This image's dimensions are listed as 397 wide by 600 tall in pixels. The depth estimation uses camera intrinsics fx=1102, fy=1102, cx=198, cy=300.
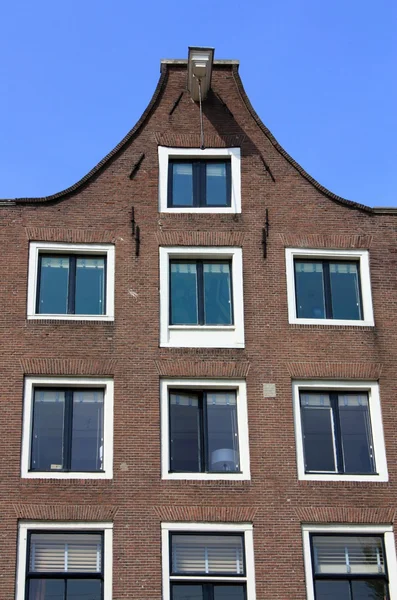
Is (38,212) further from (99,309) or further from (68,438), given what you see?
(68,438)

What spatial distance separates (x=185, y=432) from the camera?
26.2 meters

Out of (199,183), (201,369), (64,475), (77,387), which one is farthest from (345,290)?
(64,475)

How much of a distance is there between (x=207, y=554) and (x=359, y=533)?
3.53 metres

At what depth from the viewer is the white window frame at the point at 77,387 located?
2522 cm

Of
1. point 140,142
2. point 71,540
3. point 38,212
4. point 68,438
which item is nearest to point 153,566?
point 71,540

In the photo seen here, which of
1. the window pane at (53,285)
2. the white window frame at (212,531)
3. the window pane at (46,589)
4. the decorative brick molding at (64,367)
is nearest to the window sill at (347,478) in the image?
the white window frame at (212,531)

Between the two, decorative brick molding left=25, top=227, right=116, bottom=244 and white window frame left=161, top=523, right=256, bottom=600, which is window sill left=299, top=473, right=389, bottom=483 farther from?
decorative brick molding left=25, top=227, right=116, bottom=244

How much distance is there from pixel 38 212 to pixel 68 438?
615cm

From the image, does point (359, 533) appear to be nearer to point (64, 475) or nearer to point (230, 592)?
point (230, 592)

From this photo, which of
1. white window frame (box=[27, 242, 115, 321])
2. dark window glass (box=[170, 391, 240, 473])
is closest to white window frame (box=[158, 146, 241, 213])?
white window frame (box=[27, 242, 115, 321])

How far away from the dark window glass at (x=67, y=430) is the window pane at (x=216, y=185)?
6156 millimetres

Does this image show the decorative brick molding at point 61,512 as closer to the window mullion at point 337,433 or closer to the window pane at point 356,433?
the window mullion at point 337,433

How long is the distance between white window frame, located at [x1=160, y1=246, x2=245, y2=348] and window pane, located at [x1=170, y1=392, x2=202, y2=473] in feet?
4.52

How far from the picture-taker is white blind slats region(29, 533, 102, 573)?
79.9 ft
